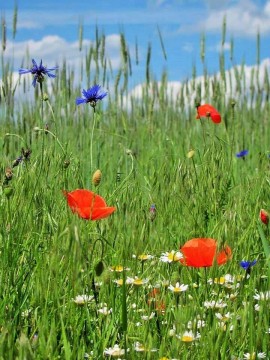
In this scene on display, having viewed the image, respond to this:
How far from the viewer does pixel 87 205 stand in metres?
1.37

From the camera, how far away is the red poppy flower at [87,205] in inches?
52.1

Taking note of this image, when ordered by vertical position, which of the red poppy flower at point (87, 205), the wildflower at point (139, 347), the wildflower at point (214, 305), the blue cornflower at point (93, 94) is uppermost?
the blue cornflower at point (93, 94)

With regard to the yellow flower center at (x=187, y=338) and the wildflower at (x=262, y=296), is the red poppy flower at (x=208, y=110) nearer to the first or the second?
the wildflower at (x=262, y=296)

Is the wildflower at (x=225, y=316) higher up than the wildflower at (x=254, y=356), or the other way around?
the wildflower at (x=225, y=316)

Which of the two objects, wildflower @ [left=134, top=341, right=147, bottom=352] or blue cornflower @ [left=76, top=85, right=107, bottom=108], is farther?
blue cornflower @ [left=76, top=85, right=107, bottom=108]

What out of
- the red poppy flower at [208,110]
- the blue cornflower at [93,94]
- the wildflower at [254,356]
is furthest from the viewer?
the red poppy flower at [208,110]

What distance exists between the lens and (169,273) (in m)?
1.54

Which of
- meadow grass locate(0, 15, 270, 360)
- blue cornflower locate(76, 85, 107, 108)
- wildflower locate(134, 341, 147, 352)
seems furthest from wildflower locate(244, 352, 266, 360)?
blue cornflower locate(76, 85, 107, 108)

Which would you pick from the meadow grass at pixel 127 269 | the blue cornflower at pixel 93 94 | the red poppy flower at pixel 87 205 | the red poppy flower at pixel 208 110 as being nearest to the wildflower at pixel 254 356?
the meadow grass at pixel 127 269

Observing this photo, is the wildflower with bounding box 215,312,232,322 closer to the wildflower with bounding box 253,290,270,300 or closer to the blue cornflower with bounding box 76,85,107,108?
the wildflower with bounding box 253,290,270,300

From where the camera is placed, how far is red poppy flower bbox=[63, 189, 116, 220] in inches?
52.1

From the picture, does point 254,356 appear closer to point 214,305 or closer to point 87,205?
point 214,305

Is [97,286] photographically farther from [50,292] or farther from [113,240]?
[113,240]

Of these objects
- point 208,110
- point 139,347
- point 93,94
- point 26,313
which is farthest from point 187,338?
point 208,110
